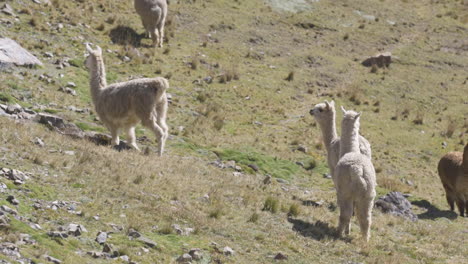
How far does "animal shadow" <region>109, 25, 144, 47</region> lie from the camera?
25.7 m

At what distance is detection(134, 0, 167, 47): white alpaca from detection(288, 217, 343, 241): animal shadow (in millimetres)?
14981

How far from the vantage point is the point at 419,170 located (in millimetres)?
22250

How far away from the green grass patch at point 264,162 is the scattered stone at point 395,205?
2.87 m

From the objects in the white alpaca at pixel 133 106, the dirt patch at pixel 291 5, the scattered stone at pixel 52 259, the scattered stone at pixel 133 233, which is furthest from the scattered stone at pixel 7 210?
the dirt patch at pixel 291 5

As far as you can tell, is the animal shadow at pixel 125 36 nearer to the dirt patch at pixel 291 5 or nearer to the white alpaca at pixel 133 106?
the white alpaca at pixel 133 106

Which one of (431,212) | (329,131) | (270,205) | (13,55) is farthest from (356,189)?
(13,55)

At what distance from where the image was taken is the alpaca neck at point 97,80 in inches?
638

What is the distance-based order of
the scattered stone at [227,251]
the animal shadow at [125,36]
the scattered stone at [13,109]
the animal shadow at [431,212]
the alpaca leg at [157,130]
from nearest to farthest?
the scattered stone at [227,251], the scattered stone at [13,109], the alpaca leg at [157,130], the animal shadow at [431,212], the animal shadow at [125,36]

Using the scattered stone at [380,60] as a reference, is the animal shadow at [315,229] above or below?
below

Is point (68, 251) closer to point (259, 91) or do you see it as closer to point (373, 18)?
point (259, 91)

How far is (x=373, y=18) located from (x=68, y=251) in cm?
3222

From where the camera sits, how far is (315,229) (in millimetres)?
12578

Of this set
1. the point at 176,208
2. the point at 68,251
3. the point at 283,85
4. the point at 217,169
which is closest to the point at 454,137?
the point at 283,85

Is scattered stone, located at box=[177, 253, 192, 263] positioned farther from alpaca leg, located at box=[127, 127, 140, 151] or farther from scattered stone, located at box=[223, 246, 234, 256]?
alpaca leg, located at box=[127, 127, 140, 151]
